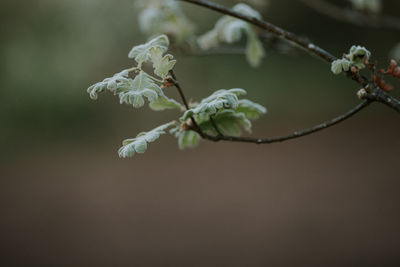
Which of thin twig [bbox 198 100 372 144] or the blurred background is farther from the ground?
the blurred background

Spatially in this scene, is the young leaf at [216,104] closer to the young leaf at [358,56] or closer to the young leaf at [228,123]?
the young leaf at [228,123]

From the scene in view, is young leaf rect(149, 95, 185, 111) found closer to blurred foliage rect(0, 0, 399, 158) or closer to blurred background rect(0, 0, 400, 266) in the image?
blurred background rect(0, 0, 400, 266)

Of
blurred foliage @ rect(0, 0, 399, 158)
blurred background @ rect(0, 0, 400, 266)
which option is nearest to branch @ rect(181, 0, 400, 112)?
blurred background @ rect(0, 0, 400, 266)

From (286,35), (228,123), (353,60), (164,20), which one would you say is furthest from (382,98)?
(164,20)

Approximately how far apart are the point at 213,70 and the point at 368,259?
341 cm

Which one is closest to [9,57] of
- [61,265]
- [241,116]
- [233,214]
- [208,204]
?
[61,265]

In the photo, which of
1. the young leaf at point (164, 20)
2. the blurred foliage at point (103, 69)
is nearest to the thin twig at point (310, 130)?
the young leaf at point (164, 20)

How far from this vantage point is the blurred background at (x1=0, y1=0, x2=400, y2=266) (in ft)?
11.7

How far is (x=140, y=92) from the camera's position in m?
0.64

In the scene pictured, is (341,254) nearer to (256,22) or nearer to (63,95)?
(256,22)

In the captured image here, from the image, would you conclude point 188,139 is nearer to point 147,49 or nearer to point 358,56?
point 147,49

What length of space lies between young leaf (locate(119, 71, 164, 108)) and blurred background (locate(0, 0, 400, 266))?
2946mm

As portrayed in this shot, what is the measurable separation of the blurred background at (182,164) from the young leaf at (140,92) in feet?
9.66

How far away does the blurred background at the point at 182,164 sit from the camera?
3580mm
